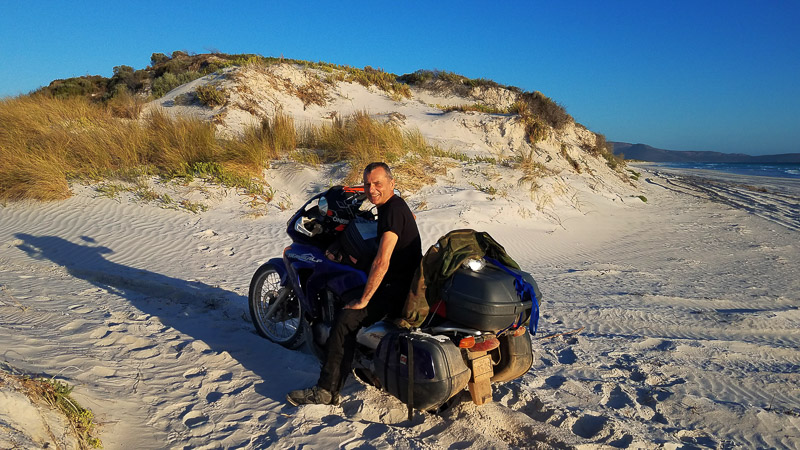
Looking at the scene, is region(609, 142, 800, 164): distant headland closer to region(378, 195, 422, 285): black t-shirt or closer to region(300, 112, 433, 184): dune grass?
region(300, 112, 433, 184): dune grass

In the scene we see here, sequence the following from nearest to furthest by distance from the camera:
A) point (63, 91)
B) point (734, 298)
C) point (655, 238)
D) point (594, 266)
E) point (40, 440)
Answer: point (40, 440) < point (734, 298) < point (594, 266) < point (655, 238) < point (63, 91)

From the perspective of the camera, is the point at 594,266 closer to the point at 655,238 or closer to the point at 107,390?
the point at 655,238

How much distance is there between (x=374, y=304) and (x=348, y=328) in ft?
0.78

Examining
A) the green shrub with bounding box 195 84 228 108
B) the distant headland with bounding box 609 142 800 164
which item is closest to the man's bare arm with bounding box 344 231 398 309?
the green shrub with bounding box 195 84 228 108

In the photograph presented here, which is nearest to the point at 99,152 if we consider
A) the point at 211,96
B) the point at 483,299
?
the point at 211,96

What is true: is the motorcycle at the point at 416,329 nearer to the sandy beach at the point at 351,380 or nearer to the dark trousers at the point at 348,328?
the dark trousers at the point at 348,328

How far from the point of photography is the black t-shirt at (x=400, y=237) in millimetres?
3174

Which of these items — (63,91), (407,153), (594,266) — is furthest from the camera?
(63,91)

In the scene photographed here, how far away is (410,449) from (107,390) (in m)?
2.12

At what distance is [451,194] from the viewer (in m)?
11.3

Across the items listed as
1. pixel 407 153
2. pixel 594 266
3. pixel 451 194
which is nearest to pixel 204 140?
pixel 407 153

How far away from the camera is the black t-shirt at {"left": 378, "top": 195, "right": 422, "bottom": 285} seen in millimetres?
3174

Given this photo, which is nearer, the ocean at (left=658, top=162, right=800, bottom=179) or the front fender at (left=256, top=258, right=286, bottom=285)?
the front fender at (left=256, top=258, right=286, bottom=285)

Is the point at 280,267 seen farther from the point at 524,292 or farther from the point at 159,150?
the point at 159,150
